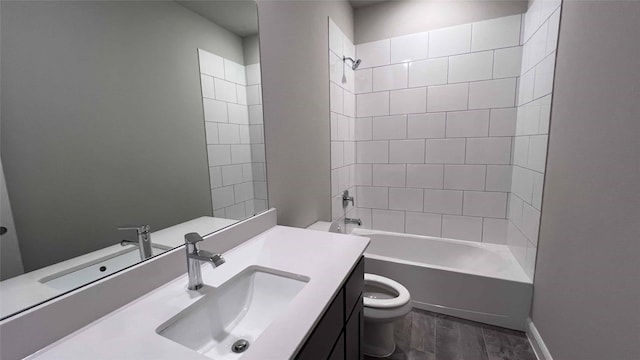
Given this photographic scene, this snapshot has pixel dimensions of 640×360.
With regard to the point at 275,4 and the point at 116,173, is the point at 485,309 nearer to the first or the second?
the point at 116,173

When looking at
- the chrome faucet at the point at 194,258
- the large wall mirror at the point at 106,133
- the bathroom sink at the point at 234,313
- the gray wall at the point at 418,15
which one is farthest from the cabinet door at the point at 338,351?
the gray wall at the point at 418,15

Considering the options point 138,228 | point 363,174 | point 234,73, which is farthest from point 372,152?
point 138,228

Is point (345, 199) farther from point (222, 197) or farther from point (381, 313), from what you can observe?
point (222, 197)

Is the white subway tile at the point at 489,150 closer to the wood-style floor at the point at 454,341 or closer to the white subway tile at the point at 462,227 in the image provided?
the white subway tile at the point at 462,227

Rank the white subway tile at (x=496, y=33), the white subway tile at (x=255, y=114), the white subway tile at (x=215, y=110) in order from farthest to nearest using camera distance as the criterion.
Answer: the white subway tile at (x=496, y=33), the white subway tile at (x=255, y=114), the white subway tile at (x=215, y=110)

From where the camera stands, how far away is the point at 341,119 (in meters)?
2.36

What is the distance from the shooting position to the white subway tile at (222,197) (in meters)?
1.14

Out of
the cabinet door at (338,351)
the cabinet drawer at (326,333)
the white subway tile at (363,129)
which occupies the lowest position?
the cabinet door at (338,351)

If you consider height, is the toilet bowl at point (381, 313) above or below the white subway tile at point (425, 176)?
below

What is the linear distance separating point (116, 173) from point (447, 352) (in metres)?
1.91

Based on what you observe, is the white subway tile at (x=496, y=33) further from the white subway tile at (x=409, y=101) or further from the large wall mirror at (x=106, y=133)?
the large wall mirror at (x=106, y=133)

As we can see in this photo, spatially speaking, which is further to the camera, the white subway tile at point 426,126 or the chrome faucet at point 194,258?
the white subway tile at point 426,126

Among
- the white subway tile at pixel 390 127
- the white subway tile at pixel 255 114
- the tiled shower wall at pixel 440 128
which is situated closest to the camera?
the white subway tile at pixel 255 114

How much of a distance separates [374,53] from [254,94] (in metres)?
1.63
